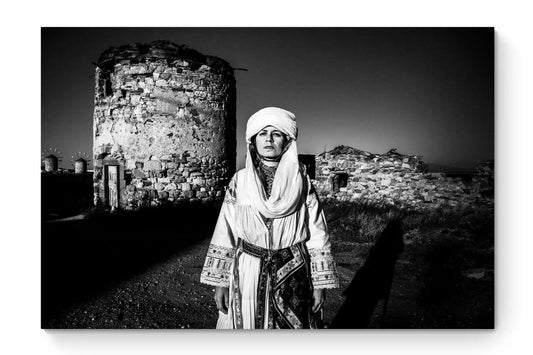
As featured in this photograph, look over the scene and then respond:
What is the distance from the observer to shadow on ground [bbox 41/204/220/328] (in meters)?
2.54

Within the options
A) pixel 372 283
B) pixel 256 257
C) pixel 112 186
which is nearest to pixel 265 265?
pixel 256 257

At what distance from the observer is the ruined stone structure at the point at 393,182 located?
2588 mm

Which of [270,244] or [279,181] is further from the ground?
[279,181]

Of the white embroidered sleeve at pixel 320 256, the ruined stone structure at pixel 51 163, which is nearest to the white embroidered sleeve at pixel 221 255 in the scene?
the white embroidered sleeve at pixel 320 256

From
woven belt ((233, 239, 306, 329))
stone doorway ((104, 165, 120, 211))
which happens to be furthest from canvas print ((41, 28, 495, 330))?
woven belt ((233, 239, 306, 329))

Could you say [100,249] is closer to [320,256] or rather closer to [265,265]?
[265,265]

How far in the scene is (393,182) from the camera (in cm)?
294

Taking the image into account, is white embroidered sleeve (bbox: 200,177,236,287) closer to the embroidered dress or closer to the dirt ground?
the embroidered dress

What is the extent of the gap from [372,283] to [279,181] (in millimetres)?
1017
